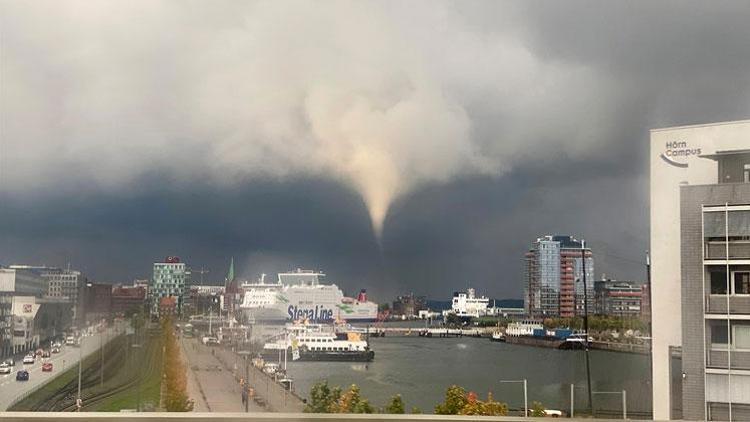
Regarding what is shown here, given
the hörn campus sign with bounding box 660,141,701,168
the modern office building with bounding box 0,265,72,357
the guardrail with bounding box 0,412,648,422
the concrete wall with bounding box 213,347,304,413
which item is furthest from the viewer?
the concrete wall with bounding box 213,347,304,413

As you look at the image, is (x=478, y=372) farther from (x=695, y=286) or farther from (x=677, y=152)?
(x=695, y=286)

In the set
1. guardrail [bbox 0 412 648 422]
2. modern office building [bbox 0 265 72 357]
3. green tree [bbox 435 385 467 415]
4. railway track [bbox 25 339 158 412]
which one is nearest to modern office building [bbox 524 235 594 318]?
green tree [bbox 435 385 467 415]

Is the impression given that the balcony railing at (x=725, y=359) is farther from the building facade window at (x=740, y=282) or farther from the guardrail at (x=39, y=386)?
the guardrail at (x=39, y=386)

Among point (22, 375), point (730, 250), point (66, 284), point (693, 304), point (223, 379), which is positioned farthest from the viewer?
point (223, 379)

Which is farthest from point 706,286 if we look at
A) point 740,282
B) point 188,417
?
point 188,417

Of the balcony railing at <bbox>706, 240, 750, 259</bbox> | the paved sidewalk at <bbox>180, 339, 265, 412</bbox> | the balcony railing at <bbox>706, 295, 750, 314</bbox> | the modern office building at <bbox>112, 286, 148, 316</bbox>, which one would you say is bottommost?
the paved sidewalk at <bbox>180, 339, 265, 412</bbox>

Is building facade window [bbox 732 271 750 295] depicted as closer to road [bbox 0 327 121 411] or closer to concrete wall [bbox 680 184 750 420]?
concrete wall [bbox 680 184 750 420]
